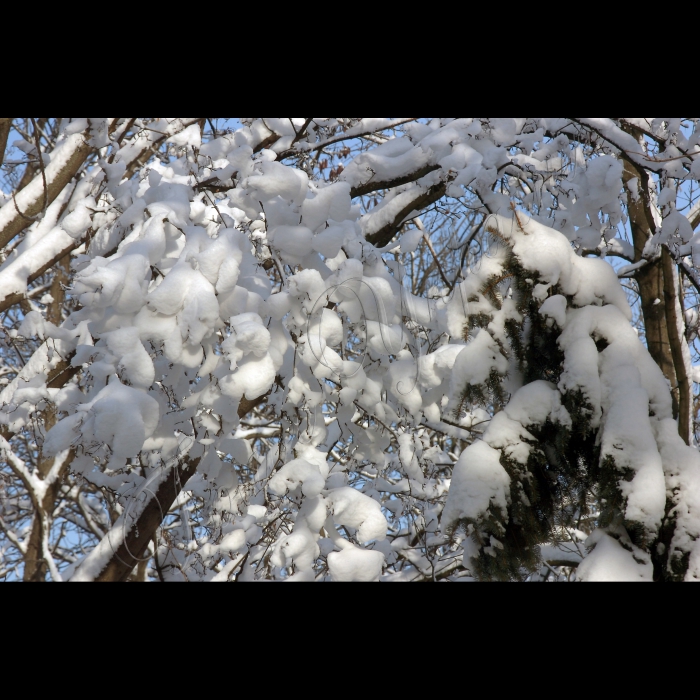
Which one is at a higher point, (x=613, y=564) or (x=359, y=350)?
(x=359, y=350)

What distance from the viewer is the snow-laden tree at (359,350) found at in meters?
1.67

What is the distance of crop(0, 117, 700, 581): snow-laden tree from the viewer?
1.67 m

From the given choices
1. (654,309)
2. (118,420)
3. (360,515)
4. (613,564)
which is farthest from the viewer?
(654,309)

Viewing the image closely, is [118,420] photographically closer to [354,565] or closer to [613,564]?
[354,565]

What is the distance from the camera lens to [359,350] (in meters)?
2.67

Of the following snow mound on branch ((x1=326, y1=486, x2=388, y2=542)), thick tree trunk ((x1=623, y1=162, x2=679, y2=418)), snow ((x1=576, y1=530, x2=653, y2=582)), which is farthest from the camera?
thick tree trunk ((x1=623, y1=162, x2=679, y2=418))

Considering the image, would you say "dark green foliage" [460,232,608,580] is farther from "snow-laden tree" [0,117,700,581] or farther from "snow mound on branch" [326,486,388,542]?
"snow mound on branch" [326,486,388,542]

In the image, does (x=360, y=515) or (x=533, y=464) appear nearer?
(x=533, y=464)

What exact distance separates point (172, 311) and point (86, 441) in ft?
1.58

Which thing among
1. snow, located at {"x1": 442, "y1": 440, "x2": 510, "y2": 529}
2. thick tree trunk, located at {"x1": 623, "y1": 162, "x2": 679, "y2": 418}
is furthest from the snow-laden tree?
thick tree trunk, located at {"x1": 623, "y1": 162, "x2": 679, "y2": 418}

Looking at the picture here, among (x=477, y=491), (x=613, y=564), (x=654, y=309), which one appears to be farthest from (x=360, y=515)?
(x=654, y=309)

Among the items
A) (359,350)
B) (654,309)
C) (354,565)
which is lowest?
(354,565)
